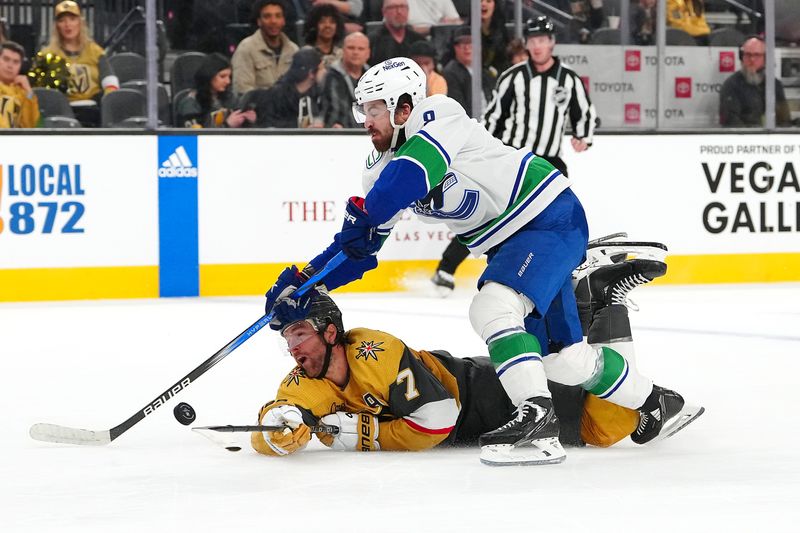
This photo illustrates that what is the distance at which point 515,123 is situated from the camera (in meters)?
7.06

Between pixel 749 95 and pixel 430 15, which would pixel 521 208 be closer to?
pixel 430 15

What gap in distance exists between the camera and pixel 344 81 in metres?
7.29

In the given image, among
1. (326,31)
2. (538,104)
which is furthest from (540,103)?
(326,31)

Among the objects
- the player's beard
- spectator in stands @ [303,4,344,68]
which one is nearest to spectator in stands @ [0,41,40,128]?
spectator in stands @ [303,4,344,68]

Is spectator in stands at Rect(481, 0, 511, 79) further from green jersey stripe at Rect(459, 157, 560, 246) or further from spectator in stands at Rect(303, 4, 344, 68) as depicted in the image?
green jersey stripe at Rect(459, 157, 560, 246)

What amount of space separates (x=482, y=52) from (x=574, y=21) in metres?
0.62

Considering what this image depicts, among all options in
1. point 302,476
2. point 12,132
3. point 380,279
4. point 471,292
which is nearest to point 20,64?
point 12,132

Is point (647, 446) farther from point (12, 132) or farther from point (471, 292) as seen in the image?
point (12, 132)

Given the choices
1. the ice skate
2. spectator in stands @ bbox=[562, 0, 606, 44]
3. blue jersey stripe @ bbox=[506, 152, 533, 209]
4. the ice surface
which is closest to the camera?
the ice surface

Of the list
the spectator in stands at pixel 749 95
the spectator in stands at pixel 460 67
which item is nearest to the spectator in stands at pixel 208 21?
the spectator in stands at pixel 460 67

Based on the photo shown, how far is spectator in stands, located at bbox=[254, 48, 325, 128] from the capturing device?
→ 7.16 meters

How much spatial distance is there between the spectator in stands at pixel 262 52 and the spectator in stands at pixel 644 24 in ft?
6.89

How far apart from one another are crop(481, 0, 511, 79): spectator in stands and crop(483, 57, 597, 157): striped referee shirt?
43cm

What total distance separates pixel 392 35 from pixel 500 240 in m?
4.34
